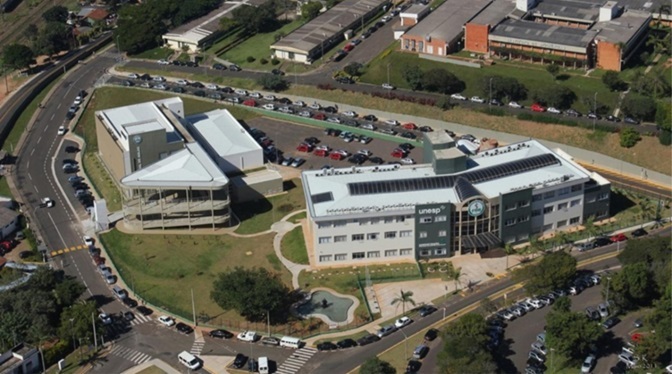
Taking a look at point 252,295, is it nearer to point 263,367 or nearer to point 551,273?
point 263,367

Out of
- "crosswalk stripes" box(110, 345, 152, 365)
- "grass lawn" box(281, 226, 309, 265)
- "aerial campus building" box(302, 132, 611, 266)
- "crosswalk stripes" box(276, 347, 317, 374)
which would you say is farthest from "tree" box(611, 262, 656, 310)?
"crosswalk stripes" box(110, 345, 152, 365)

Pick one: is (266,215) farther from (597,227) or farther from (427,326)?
(597,227)

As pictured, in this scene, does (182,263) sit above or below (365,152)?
below

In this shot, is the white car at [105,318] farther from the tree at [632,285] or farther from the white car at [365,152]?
the tree at [632,285]

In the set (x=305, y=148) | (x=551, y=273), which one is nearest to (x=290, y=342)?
(x=551, y=273)

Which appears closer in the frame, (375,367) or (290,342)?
(375,367)

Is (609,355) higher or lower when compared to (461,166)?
lower

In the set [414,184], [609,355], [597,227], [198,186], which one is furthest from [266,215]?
[609,355]
